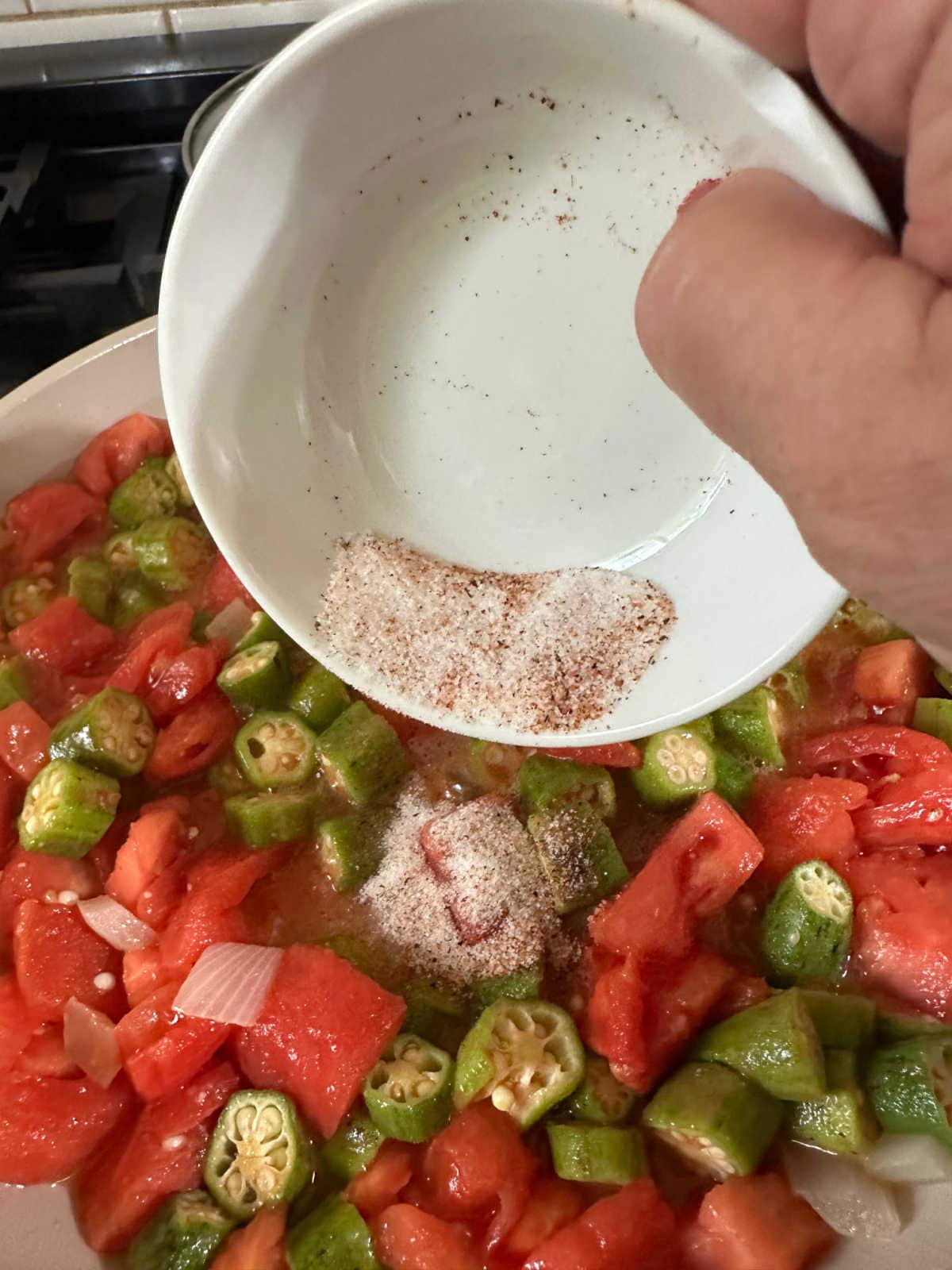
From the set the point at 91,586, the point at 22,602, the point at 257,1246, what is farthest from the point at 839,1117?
the point at 22,602

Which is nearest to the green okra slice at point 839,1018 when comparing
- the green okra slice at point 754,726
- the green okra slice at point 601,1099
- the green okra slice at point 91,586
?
the green okra slice at point 601,1099

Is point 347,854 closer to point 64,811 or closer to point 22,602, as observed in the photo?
point 64,811

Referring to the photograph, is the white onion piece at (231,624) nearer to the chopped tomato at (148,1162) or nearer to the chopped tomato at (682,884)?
the chopped tomato at (148,1162)

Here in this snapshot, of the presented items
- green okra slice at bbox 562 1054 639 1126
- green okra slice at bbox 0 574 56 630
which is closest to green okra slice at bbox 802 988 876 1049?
green okra slice at bbox 562 1054 639 1126

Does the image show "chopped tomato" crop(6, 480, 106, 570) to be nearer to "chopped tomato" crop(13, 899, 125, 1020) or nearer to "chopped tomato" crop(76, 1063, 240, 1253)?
"chopped tomato" crop(13, 899, 125, 1020)

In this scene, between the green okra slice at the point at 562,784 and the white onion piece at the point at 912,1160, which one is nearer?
the white onion piece at the point at 912,1160
